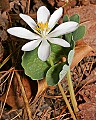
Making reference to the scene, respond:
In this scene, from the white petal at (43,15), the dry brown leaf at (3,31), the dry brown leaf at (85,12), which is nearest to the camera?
the white petal at (43,15)

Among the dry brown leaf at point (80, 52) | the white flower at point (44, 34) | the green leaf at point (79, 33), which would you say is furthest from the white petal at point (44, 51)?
the dry brown leaf at point (80, 52)

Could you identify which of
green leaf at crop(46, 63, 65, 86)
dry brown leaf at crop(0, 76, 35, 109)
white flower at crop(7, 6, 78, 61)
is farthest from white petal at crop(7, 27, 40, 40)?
dry brown leaf at crop(0, 76, 35, 109)

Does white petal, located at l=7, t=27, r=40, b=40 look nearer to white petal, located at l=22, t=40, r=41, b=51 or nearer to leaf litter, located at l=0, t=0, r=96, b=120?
white petal, located at l=22, t=40, r=41, b=51

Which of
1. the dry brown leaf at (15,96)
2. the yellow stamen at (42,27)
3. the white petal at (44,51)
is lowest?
the dry brown leaf at (15,96)

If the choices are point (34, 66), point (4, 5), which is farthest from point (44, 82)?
point (4, 5)

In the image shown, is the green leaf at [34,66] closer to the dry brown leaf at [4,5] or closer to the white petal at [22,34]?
the white petal at [22,34]

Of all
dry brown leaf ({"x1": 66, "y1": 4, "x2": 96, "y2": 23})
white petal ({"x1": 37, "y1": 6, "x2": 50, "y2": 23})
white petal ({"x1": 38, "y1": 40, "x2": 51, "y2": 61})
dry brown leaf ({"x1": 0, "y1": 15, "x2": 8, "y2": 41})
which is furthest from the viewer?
dry brown leaf ({"x1": 66, "y1": 4, "x2": 96, "y2": 23})
